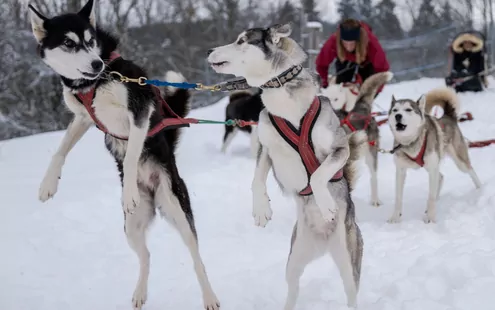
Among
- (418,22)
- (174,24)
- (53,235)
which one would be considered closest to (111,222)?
(53,235)

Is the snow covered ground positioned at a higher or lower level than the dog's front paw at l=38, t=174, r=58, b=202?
lower

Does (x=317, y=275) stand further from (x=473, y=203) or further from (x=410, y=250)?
(x=473, y=203)

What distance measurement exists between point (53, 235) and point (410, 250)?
2965 mm

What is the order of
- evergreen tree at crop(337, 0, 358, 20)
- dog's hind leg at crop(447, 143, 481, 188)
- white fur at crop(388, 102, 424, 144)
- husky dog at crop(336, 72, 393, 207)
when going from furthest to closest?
evergreen tree at crop(337, 0, 358, 20)
husky dog at crop(336, 72, 393, 207)
dog's hind leg at crop(447, 143, 481, 188)
white fur at crop(388, 102, 424, 144)

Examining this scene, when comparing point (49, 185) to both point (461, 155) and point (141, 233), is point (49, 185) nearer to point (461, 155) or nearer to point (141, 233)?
point (141, 233)

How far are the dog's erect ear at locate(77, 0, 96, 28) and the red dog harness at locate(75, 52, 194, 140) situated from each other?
0.68 feet

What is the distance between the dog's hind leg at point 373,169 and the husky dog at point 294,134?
306 centimetres

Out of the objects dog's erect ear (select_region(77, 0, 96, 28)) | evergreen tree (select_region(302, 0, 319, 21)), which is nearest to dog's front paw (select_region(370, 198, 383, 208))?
dog's erect ear (select_region(77, 0, 96, 28))

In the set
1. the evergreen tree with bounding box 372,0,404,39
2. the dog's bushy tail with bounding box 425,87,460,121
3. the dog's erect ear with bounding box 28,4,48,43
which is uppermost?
the dog's erect ear with bounding box 28,4,48,43

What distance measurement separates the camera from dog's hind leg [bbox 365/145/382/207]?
5.41 m

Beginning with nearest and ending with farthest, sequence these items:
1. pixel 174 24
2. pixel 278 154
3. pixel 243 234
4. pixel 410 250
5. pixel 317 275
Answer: pixel 278 154
pixel 317 275
pixel 410 250
pixel 243 234
pixel 174 24

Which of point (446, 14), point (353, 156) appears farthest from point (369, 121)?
point (446, 14)

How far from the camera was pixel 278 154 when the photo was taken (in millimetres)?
2357

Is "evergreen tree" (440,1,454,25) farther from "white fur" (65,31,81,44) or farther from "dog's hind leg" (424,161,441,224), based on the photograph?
"white fur" (65,31,81,44)
